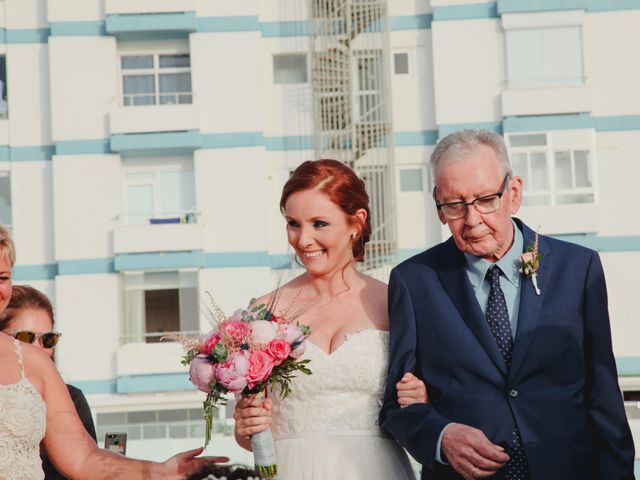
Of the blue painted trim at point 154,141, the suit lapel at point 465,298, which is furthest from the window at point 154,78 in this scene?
the suit lapel at point 465,298

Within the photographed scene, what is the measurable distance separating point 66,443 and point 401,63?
21148mm

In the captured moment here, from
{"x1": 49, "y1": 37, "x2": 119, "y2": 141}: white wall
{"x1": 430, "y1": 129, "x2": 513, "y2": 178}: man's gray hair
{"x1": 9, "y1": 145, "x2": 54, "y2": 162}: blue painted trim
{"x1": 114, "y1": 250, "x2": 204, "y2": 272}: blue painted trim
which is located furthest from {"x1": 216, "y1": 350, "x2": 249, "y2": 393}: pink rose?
{"x1": 9, "y1": 145, "x2": 54, "y2": 162}: blue painted trim

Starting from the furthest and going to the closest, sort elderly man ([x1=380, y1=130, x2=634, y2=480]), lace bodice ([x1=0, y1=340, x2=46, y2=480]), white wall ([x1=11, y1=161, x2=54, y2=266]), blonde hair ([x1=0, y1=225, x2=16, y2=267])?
white wall ([x1=11, y1=161, x2=54, y2=266])
elderly man ([x1=380, y1=130, x2=634, y2=480])
blonde hair ([x1=0, y1=225, x2=16, y2=267])
lace bodice ([x1=0, y1=340, x2=46, y2=480])

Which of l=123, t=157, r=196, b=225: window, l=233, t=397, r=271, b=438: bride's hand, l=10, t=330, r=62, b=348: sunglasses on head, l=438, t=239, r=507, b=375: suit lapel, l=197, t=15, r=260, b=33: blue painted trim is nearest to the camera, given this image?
l=438, t=239, r=507, b=375: suit lapel

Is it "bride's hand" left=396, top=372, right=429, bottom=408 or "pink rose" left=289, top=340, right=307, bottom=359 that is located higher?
"pink rose" left=289, top=340, right=307, bottom=359

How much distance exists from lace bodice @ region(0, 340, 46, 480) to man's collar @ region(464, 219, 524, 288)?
1817 millimetres

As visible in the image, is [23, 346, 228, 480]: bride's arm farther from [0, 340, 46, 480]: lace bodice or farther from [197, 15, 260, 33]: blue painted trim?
[197, 15, 260, 33]: blue painted trim

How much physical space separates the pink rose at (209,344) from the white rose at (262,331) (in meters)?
0.15

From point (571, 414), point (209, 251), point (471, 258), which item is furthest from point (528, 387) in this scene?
point (209, 251)

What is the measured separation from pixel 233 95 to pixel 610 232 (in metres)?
8.31

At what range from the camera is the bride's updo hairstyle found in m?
5.23

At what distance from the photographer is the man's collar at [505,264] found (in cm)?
470

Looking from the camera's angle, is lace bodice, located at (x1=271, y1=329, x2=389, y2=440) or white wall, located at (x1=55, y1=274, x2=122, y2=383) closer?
lace bodice, located at (x1=271, y1=329, x2=389, y2=440)

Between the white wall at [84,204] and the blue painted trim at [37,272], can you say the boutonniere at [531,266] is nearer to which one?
the white wall at [84,204]
